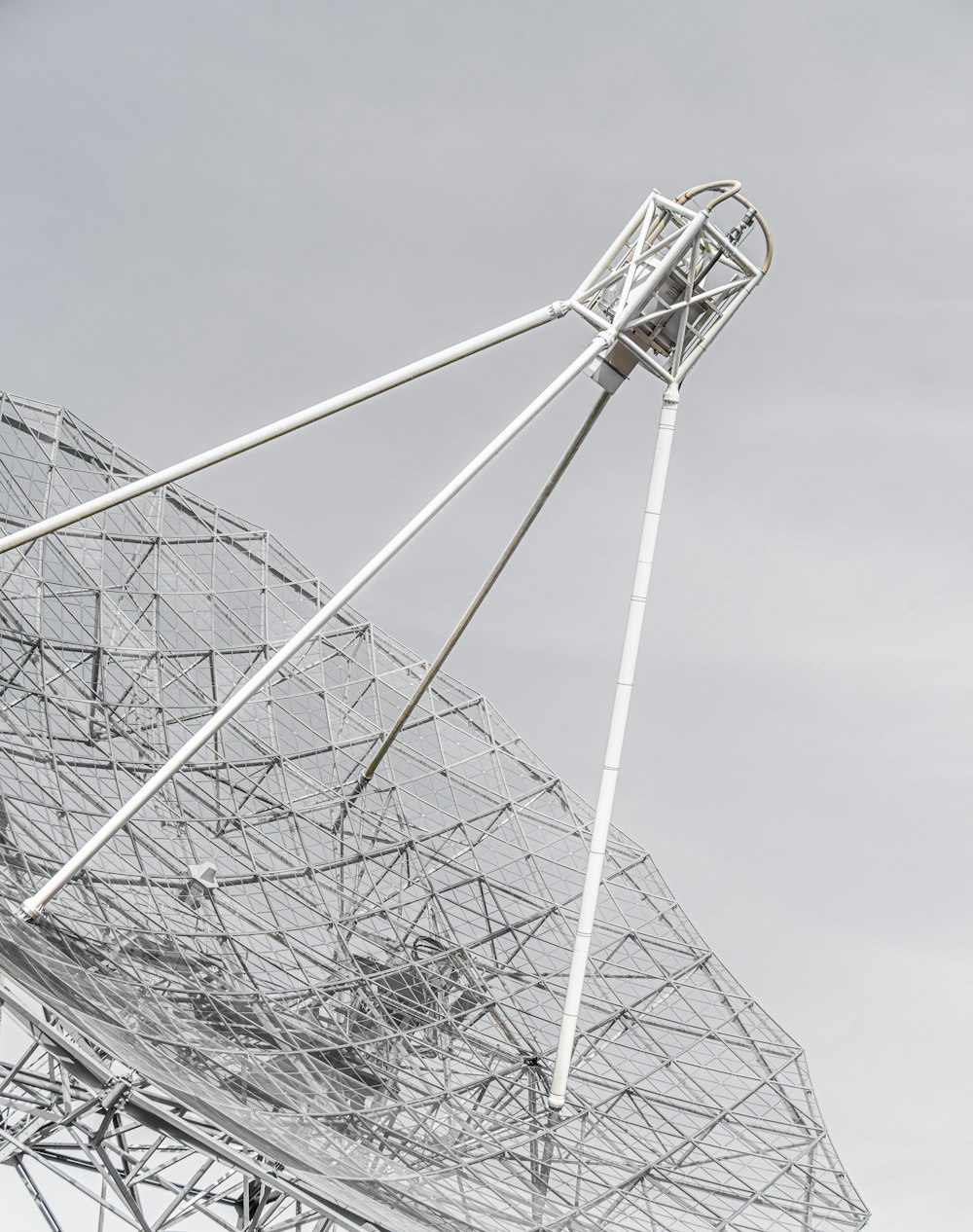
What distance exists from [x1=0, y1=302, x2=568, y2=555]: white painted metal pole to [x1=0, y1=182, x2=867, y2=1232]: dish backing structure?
3385 mm

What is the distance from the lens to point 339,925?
2020cm

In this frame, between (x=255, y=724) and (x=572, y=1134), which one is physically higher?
(x=255, y=724)

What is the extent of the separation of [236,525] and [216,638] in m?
1.99

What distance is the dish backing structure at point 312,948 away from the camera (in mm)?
16750

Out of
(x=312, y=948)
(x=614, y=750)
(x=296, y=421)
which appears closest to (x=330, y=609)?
(x=296, y=421)

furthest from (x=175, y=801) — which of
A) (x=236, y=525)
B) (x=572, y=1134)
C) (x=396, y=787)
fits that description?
(x=572, y=1134)

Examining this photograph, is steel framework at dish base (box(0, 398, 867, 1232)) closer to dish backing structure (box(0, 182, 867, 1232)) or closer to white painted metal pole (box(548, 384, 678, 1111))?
dish backing structure (box(0, 182, 867, 1232))

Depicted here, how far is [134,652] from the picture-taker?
21.3m

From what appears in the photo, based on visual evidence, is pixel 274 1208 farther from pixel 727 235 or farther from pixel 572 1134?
pixel 727 235

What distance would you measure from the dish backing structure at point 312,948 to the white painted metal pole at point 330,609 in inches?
53.1

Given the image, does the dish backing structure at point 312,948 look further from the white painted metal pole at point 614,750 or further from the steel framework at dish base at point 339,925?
the white painted metal pole at point 614,750

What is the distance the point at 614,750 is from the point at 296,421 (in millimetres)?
5066

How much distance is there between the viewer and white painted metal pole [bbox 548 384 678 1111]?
1720cm

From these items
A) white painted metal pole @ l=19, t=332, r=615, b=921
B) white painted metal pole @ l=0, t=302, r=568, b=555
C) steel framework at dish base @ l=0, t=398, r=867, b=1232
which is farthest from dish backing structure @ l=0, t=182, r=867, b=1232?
white painted metal pole @ l=0, t=302, r=568, b=555
